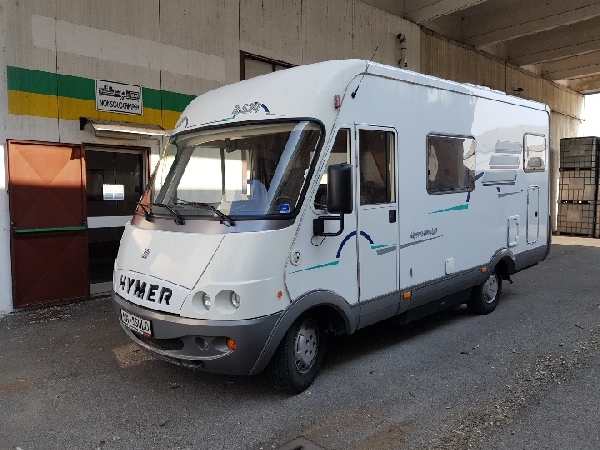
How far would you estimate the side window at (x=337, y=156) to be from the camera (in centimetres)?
400

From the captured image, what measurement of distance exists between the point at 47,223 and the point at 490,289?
6.29 metres

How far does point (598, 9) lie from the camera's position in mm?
11820

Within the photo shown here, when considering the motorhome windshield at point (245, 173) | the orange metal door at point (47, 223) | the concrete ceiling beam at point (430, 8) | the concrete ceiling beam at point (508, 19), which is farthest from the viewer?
the concrete ceiling beam at point (508, 19)

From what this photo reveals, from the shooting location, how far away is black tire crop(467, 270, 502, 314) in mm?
6402

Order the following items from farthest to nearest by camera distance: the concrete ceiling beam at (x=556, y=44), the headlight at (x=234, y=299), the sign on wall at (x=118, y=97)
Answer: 1. the concrete ceiling beam at (x=556, y=44)
2. the sign on wall at (x=118, y=97)
3. the headlight at (x=234, y=299)

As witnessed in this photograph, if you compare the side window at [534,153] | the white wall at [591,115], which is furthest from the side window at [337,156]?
the white wall at [591,115]

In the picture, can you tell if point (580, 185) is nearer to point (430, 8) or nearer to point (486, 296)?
point (430, 8)

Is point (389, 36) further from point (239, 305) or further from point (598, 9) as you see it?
point (239, 305)

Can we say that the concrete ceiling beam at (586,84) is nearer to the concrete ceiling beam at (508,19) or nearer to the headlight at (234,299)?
the concrete ceiling beam at (508,19)

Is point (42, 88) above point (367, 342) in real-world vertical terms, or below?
above

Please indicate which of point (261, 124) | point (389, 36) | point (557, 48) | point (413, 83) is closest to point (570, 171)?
point (557, 48)

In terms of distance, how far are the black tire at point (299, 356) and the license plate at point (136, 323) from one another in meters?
1.03

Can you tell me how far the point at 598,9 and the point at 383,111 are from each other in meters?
10.5

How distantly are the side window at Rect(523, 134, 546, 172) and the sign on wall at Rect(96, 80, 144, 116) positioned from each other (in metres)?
5.83
